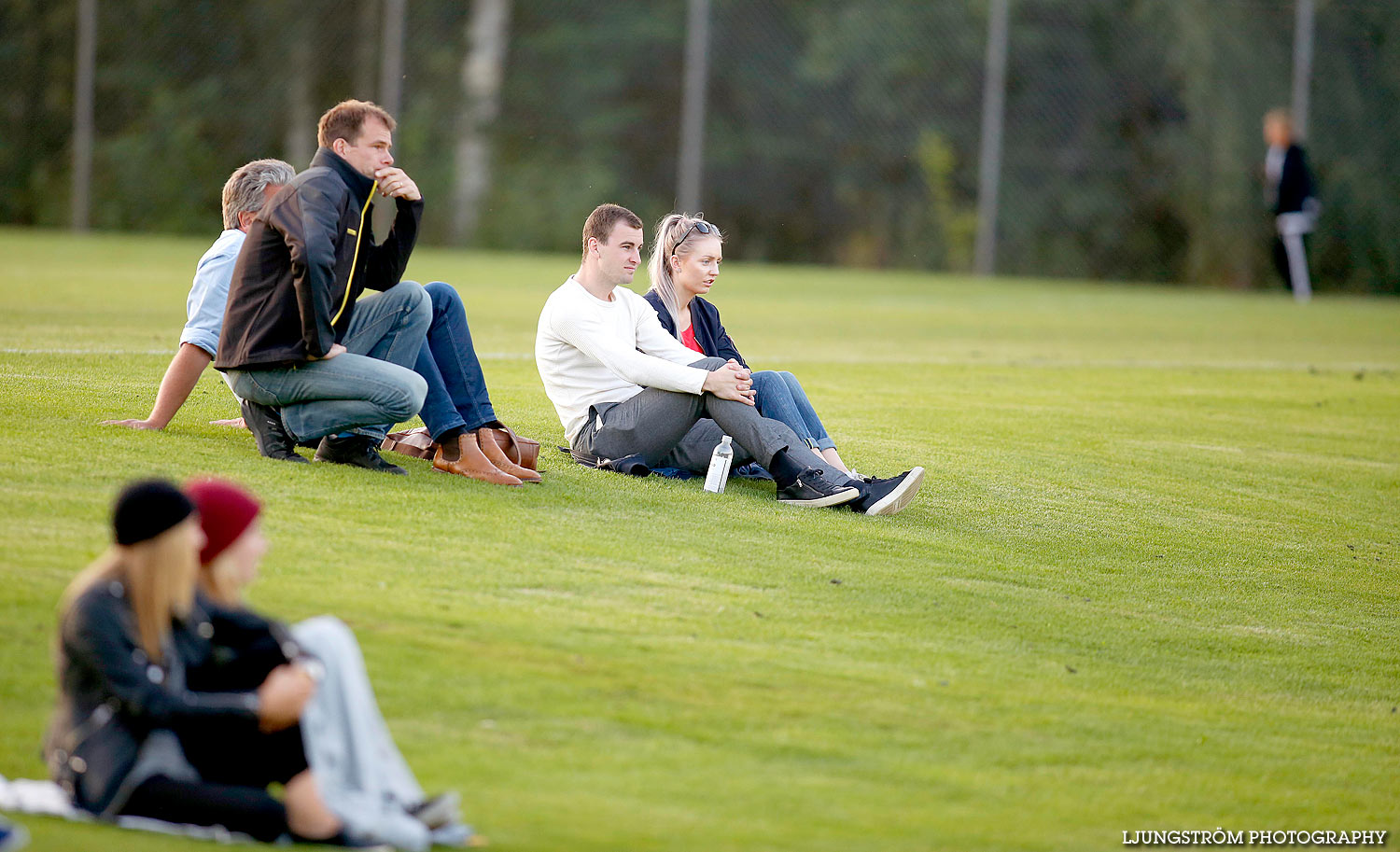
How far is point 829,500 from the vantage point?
6.80 m

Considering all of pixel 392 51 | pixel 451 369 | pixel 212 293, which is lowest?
pixel 451 369

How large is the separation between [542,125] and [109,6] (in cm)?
676

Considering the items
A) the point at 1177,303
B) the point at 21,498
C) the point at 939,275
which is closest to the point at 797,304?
the point at 1177,303

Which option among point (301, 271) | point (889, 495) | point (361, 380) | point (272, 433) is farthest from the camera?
point (889, 495)

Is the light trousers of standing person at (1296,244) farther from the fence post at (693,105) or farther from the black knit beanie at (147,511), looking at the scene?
the black knit beanie at (147,511)

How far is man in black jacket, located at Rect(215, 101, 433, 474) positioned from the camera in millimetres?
6129

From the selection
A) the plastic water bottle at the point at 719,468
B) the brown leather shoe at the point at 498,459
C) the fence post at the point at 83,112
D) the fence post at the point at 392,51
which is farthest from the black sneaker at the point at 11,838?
the fence post at the point at 83,112

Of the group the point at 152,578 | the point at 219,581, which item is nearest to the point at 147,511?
the point at 152,578

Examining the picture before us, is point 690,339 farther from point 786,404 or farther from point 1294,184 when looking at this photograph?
point 1294,184

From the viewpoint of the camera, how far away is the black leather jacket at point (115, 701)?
11.2 feet

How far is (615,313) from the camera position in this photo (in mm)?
7117

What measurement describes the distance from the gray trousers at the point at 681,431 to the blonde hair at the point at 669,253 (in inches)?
22.0

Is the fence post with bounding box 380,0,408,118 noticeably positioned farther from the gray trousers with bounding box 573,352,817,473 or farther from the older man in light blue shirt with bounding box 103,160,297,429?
the gray trousers with bounding box 573,352,817,473

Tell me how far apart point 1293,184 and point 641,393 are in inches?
622
